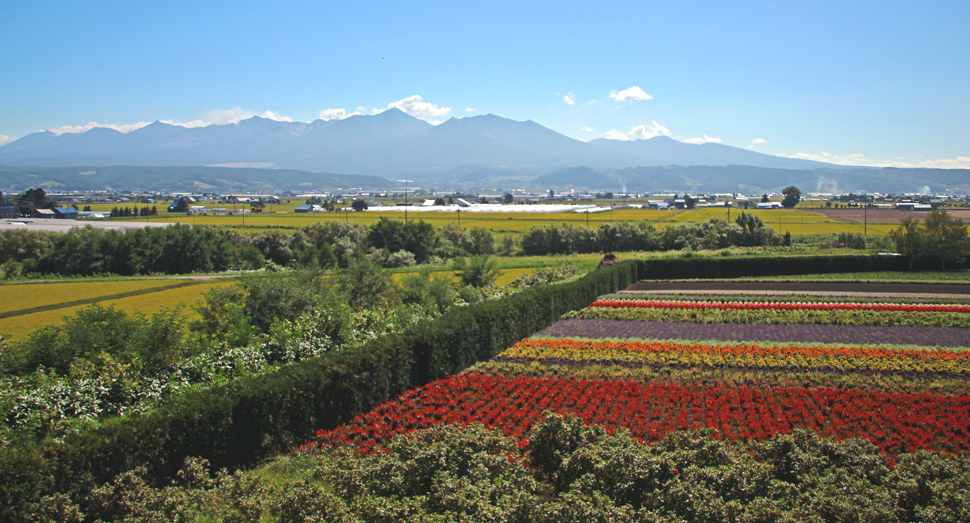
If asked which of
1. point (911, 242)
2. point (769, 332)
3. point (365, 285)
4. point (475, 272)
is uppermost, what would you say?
point (911, 242)

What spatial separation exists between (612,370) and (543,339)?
511 cm

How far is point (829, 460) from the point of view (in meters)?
8.86

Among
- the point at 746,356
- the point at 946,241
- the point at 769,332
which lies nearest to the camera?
the point at 746,356

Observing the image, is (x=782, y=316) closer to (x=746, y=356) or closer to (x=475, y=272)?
(x=746, y=356)

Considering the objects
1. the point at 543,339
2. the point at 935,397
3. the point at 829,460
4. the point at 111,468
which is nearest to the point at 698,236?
the point at 543,339

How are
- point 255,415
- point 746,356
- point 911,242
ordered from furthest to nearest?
point 911,242 → point 746,356 → point 255,415

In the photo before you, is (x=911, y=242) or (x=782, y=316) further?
(x=911, y=242)

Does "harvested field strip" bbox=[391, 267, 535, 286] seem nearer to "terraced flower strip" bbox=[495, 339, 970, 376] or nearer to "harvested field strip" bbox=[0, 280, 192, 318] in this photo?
"harvested field strip" bbox=[0, 280, 192, 318]

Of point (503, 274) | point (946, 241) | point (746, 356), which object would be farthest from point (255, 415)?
point (946, 241)

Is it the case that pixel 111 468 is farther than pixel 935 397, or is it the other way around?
pixel 935 397

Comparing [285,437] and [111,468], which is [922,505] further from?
[111,468]

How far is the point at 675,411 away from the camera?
12.6 m

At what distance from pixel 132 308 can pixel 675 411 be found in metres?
23.0

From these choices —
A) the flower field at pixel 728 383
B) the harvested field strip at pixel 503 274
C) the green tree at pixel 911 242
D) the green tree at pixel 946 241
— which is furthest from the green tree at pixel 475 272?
the green tree at pixel 946 241
